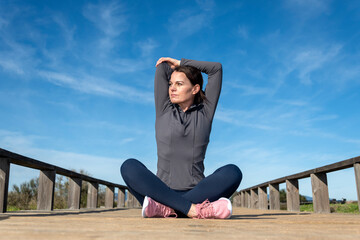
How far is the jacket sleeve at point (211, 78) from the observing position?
9.25 ft

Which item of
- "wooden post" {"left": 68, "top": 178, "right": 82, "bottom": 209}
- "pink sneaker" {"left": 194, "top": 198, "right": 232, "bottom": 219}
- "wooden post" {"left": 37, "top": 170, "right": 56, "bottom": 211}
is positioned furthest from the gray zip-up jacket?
"wooden post" {"left": 68, "top": 178, "right": 82, "bottom": 209}

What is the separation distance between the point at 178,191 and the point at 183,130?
45cm

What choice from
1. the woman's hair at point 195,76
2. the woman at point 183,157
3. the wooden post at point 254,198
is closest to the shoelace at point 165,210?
the woman at point 183,157

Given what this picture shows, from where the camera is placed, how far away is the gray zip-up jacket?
2.54 m

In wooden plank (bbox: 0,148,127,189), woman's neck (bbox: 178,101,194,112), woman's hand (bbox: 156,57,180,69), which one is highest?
woman's hand (bbox: 156,57,180,69)

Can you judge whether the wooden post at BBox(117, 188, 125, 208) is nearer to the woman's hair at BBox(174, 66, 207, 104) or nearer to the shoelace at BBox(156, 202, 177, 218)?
the woman's hair at BBox(174, 66, 207, 104)

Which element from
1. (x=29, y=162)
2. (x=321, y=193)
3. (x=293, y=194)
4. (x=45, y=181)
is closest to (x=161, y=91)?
(x=29, y=162)

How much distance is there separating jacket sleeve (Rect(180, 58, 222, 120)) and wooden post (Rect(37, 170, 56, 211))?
2349mm

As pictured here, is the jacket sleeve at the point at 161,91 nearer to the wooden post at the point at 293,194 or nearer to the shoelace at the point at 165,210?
the shoelace at the point at 165,210

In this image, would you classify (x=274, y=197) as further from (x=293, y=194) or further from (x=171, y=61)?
(x=171, y=61)

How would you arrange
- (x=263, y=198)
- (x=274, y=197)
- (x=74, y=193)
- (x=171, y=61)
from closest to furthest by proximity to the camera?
(x=171, y=61), (x=74, y=193), (x=274, y=197), (x=263, y=198)

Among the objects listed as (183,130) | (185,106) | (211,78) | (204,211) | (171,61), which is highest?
(171,61)

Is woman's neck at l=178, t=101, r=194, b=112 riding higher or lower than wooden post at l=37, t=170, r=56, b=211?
higher

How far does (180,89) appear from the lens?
2.80 m
